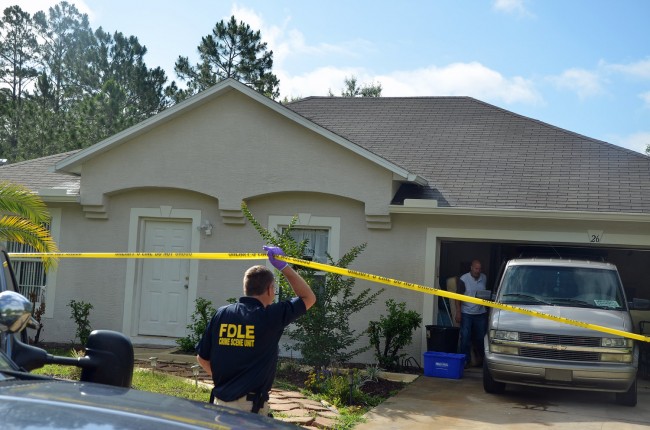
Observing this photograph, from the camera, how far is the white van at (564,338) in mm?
10250

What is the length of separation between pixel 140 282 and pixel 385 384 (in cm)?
560

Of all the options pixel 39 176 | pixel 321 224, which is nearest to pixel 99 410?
pixel 321 224

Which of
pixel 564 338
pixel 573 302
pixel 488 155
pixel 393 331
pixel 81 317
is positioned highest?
pixel 488 155

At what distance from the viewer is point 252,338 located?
537cm

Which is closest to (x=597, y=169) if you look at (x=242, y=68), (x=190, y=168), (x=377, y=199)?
(x=377, y=199)

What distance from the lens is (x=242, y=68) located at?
38.9m

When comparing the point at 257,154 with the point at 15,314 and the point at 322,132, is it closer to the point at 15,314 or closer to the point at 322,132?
the point at 322,132

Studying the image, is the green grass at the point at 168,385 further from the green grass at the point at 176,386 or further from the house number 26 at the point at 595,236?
the house number 26 at the point at 595,236

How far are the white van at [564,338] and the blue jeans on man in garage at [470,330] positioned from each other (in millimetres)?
2315

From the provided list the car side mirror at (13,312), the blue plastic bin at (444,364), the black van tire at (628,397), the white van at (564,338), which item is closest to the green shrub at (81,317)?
the blue plastic bin at (444,364)

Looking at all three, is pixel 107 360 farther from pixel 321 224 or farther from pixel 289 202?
pixel 289 202

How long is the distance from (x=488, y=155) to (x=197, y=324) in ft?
20.6

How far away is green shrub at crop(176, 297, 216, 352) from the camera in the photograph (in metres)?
13.5

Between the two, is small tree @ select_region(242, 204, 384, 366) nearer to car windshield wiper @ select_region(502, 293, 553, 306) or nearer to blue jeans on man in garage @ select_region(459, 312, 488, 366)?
car windshield wiper @ select_region(502, 293, 553, 306)
